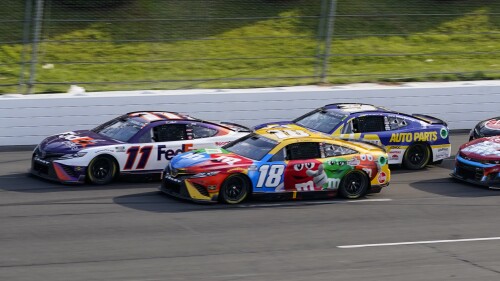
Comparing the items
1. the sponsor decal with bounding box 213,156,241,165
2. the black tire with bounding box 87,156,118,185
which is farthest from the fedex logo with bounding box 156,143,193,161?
the sponsor decal with bounding box 213,156,241,165

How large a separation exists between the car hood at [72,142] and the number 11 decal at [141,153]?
1.01ft

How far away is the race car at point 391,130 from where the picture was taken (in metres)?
17.1

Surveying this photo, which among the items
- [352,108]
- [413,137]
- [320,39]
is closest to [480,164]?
[413,137]

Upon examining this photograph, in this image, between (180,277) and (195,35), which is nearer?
(180,277)

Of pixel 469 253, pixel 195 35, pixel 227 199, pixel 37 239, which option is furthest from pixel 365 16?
pixel 37 239

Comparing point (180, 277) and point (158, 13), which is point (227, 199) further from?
point (158, 13)

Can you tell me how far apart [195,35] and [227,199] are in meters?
7.33

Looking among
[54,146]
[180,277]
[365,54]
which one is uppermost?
[365,54]

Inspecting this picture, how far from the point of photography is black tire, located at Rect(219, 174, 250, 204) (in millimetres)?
13734

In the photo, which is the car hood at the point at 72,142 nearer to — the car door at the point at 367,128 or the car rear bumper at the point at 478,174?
the car door at the point at 367,128

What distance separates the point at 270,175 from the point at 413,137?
14.7 ft

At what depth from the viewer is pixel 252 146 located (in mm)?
14516

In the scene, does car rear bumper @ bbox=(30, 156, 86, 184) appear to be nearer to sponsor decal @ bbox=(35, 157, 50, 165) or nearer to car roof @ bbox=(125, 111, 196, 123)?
sponsor decal @ bbox=(35, 157, 50, 165)

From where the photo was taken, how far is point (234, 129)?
16375mm
